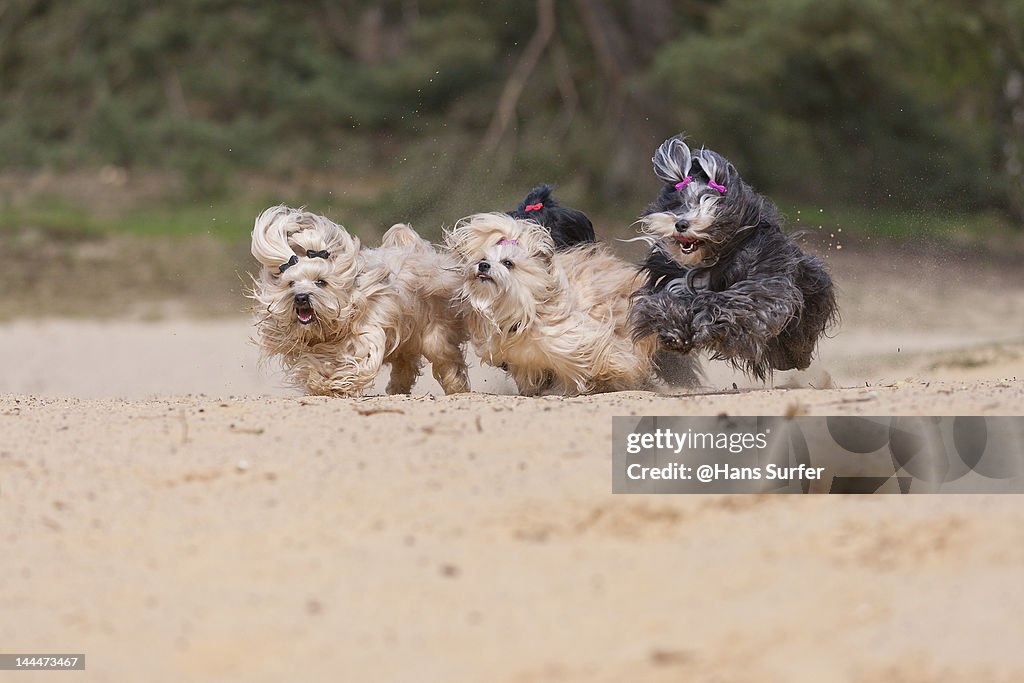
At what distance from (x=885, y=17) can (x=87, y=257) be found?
10.4 m

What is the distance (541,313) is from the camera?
6.55 meters

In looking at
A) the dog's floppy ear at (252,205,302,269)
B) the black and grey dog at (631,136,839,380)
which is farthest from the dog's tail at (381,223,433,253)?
the black and grey dog at (631,136,839,380)

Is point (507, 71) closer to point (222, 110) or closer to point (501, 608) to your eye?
point (222, 110)

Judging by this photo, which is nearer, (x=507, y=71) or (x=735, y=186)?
(x=735, y=186)

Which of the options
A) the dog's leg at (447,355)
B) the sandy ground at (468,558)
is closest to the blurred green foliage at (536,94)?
the dog's leg at (447,355)

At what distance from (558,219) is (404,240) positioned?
0.88 metres

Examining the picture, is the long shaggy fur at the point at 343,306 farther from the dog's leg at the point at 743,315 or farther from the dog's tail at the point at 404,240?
the dog's leg at the point at 743,315

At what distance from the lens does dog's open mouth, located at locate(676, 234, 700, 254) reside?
19.7 feet

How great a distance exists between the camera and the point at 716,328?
19.3 ft

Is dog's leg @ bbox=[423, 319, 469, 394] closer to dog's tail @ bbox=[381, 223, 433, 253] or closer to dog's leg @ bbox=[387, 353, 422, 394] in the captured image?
dog's leg @ bbox=[387, 353, 422, 394]

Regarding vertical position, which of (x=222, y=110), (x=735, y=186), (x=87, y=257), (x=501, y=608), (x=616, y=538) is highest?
(x=222, y=110)

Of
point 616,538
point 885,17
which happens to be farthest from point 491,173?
point 616,538

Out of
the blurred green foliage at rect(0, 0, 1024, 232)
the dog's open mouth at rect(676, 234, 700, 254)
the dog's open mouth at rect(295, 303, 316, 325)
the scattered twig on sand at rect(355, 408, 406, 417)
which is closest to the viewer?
the scattered twig on sand at rect(355, 408, 406, 417)

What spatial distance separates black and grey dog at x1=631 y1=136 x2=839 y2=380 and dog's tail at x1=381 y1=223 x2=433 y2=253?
1412 mm
